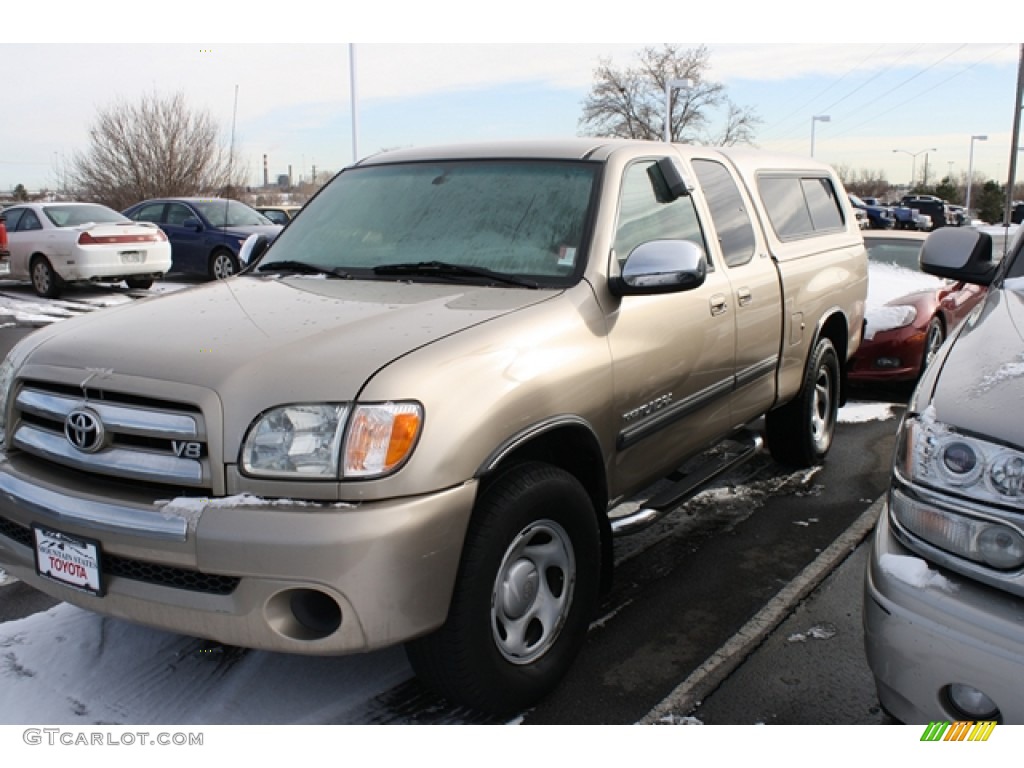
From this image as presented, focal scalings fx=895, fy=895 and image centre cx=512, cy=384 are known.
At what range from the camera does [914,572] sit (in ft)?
7.14

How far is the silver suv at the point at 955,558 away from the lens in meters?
2.01

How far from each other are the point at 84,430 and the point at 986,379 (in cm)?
249

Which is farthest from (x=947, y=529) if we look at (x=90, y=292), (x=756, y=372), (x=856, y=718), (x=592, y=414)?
(x=90, y=292)

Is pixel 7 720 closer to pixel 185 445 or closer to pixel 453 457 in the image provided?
pixel 185 445

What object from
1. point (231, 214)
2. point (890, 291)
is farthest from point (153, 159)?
point (890, 291)

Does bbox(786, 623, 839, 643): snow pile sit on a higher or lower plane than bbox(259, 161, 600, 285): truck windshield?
lower

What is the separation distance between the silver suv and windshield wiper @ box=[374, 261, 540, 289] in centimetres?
147

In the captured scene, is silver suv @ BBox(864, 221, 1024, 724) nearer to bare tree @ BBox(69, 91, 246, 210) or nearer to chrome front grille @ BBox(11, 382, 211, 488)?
chrome front grille @ BBox(11, 382, 211, 488)

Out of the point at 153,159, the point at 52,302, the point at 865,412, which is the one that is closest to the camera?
the point at 865,412

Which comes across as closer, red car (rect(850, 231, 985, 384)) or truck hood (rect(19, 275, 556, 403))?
truck hood (rect(19, 275, 556, 403))

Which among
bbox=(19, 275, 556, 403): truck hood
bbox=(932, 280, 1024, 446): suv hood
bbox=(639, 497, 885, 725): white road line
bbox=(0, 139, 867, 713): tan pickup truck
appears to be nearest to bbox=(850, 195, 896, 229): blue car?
bbox=(639, 497, 885, 725): white road line

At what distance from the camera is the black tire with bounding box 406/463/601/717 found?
258cm

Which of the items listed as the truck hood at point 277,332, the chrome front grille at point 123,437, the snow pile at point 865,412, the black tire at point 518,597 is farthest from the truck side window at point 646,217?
the snow pile at point 865,412

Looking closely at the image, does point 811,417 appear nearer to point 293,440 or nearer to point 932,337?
point 932,337
